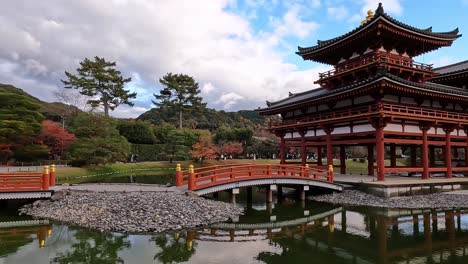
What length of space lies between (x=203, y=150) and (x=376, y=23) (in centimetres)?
3522

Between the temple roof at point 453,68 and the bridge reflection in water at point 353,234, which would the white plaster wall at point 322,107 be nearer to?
the bridge reflection in water at point 353,234

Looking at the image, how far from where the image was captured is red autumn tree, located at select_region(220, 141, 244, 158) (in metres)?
58.6

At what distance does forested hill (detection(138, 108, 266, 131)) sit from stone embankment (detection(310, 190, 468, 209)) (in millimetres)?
64486

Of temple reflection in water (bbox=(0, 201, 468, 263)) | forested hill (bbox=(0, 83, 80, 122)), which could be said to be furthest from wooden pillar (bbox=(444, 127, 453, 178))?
forested hill (bbox=(0, 83, 80, 122))

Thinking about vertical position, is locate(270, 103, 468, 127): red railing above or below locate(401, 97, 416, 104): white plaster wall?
below

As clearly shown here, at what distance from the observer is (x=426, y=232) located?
46.1 ft

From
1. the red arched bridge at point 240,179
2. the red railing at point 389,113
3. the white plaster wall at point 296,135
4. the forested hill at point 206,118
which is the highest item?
the forested hill at point 206,118

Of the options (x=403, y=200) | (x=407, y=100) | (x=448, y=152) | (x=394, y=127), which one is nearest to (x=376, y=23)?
(x=407, y=100)

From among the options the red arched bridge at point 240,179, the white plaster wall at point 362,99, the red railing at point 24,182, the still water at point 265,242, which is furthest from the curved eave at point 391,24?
the red railing at point 24,182

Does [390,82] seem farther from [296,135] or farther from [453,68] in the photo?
[453,68]

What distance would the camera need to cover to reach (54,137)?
1601 inches

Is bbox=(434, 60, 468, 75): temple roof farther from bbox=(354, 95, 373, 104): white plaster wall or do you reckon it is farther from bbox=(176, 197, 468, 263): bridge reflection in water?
bbox=(176, 197, 468, 263): bridge reflection in water

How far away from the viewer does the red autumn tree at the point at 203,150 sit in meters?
52.7

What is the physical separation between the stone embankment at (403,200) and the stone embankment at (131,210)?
292 inches
